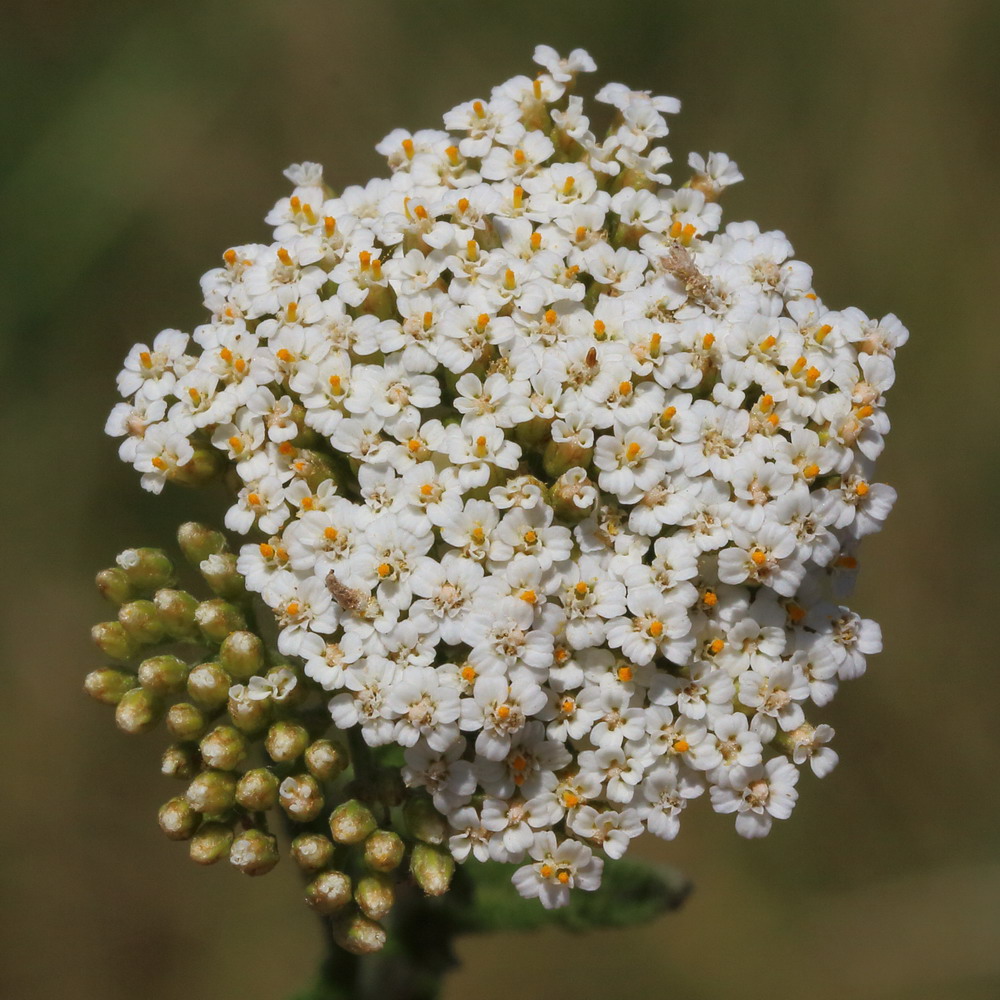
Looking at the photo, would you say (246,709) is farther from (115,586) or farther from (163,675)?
(115,586)

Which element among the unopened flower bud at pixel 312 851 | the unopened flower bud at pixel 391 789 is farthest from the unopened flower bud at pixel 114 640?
the unopened flower bud at pixel 391 789

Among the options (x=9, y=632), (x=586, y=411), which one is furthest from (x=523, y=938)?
(x=586, y=411)

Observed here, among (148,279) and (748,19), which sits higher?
(748,19)

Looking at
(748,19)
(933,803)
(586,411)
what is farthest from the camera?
(748,19)

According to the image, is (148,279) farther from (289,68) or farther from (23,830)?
(23,830)

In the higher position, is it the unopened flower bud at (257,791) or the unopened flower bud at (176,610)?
the unopened flower bud at (176,610)

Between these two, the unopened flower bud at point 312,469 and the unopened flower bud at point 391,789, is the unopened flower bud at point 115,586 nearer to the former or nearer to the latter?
the unopened flower bud at point 312,469

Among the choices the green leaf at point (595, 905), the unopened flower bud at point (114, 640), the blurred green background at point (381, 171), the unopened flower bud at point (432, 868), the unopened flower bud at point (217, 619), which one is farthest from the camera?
the blurred green background at point (381, 171)

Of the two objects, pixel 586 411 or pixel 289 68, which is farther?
pixel 289 68
